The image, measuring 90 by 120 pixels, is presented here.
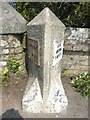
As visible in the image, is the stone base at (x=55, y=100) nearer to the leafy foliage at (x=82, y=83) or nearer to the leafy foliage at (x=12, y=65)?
the leafy foliage at (x=82, y=83)

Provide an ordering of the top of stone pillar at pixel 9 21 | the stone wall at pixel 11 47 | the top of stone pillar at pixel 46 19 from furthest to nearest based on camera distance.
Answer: the stone wall at pixel 11 47 → the top of stone pillar at pixel 9 21 → the top of stone pillar at pixel 46 19

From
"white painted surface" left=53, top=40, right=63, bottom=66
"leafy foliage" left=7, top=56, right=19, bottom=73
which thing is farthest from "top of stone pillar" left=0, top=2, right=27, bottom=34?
"white painted surface" left=53, top=40, right=63, bottom=66

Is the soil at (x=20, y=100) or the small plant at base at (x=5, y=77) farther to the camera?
the small plant at base at (x=5, y=77)

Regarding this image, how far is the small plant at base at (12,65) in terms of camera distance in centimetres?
474

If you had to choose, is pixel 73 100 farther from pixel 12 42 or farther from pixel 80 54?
pixel 12 42

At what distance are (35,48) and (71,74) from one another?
157cm

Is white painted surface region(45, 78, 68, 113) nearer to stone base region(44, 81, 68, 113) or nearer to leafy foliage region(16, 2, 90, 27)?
stone base region(44, 81, 68, 113)

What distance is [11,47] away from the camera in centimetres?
469

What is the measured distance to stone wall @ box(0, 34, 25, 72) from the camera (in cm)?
461

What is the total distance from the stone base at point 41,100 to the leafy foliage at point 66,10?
2.07m

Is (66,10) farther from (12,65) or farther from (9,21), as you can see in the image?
(12,65)

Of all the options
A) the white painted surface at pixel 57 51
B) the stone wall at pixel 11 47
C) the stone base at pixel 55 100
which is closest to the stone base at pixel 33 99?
the stone base at pixel 55 100

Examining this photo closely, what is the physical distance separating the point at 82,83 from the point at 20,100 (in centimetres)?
132

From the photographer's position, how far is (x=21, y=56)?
4902 mm
